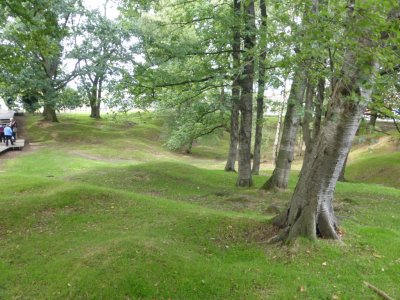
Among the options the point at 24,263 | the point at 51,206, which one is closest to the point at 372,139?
the point at 24,263

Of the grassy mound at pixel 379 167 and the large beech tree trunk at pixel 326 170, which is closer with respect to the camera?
the large beech tree trunk at pixel 326 170

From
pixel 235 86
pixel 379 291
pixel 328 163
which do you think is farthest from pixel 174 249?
pixel 235 86

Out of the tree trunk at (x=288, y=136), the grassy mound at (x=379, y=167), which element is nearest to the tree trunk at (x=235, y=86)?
the tree trunk at (x=288, y=136)

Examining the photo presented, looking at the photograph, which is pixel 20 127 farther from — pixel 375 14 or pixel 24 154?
pixel 375 14

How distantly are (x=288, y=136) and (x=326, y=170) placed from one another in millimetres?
6917

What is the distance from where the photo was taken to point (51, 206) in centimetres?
1146

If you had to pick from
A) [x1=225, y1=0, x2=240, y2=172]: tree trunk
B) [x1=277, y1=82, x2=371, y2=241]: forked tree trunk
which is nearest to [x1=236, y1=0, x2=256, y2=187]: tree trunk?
[x1=225, y1=0, x2=240, y2=172]: tree trunk

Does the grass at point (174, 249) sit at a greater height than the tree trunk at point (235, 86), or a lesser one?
lesser

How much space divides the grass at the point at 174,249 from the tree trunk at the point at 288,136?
2.38ft

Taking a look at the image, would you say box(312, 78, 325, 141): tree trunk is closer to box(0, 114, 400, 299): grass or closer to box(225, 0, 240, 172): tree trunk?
box(225, 0, 240, 172): tree trunk

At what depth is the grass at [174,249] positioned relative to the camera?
22.2ft

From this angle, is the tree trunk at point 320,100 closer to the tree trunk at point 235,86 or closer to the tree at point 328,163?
the tree trunk at point 235,86

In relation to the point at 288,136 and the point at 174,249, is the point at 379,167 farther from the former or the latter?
the point at 174,249

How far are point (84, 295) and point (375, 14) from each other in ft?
19.9
